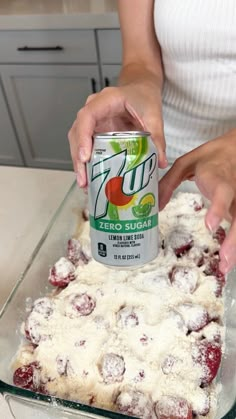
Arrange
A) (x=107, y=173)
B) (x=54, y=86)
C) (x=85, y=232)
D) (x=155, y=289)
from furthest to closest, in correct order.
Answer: (x=54, y=86) → (x=85, y=232) → (x=155, y=289) → (x=107, y=173)

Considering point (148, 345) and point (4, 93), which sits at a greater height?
point (148, 345)

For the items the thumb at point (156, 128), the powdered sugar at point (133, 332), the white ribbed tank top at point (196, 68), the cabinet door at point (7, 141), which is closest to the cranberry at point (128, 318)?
the powdered sugar at point (133, 332)

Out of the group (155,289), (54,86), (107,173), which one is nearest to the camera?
(107,173)

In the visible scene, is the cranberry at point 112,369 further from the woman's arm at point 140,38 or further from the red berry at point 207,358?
the woman's arm at point 140,38

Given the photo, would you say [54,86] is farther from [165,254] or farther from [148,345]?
[148,345]

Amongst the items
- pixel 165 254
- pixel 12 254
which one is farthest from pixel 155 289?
pixel 12 254

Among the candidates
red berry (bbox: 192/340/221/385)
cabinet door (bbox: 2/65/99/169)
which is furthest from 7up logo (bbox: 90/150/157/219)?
cabinet door (bbox: 2/65/99/169)

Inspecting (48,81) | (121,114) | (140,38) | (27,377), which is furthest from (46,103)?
(27,377)
